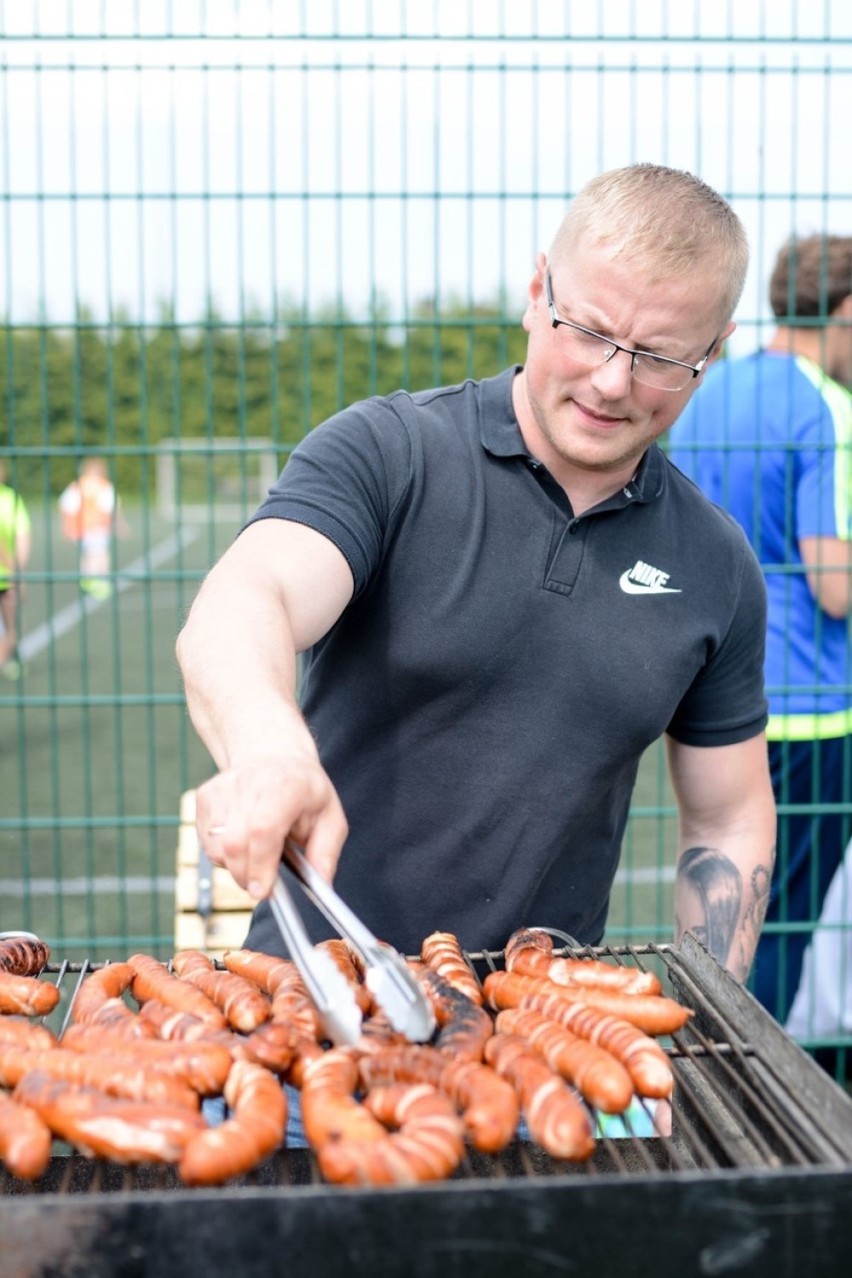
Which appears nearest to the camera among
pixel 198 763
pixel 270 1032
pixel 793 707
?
pixel 270 1032

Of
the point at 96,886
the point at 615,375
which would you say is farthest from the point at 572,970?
the point at 96,886

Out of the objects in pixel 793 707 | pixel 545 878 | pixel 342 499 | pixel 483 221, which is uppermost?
pixel 483 221

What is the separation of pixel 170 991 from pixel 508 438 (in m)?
1.26

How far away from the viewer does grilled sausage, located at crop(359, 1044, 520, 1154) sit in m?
1.75

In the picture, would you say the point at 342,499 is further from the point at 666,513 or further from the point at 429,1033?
the point at 429,1033

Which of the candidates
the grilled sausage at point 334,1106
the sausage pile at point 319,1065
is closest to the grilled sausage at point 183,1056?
the sausage pile at point 319,1065

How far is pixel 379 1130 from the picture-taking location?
5.51 feet

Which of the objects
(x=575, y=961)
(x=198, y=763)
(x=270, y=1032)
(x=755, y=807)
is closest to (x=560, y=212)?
(x=755, y=807)

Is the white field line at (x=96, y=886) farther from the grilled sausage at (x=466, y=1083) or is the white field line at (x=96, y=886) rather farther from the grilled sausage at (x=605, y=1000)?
the grilled sausage at (x=466, y=1083)

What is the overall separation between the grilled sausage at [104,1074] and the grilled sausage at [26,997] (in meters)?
0.23

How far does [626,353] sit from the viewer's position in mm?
2551

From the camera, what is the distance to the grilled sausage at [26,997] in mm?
2180

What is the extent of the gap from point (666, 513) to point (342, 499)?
76 centimetres

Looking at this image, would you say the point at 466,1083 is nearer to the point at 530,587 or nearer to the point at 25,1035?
the point at 25,1035
